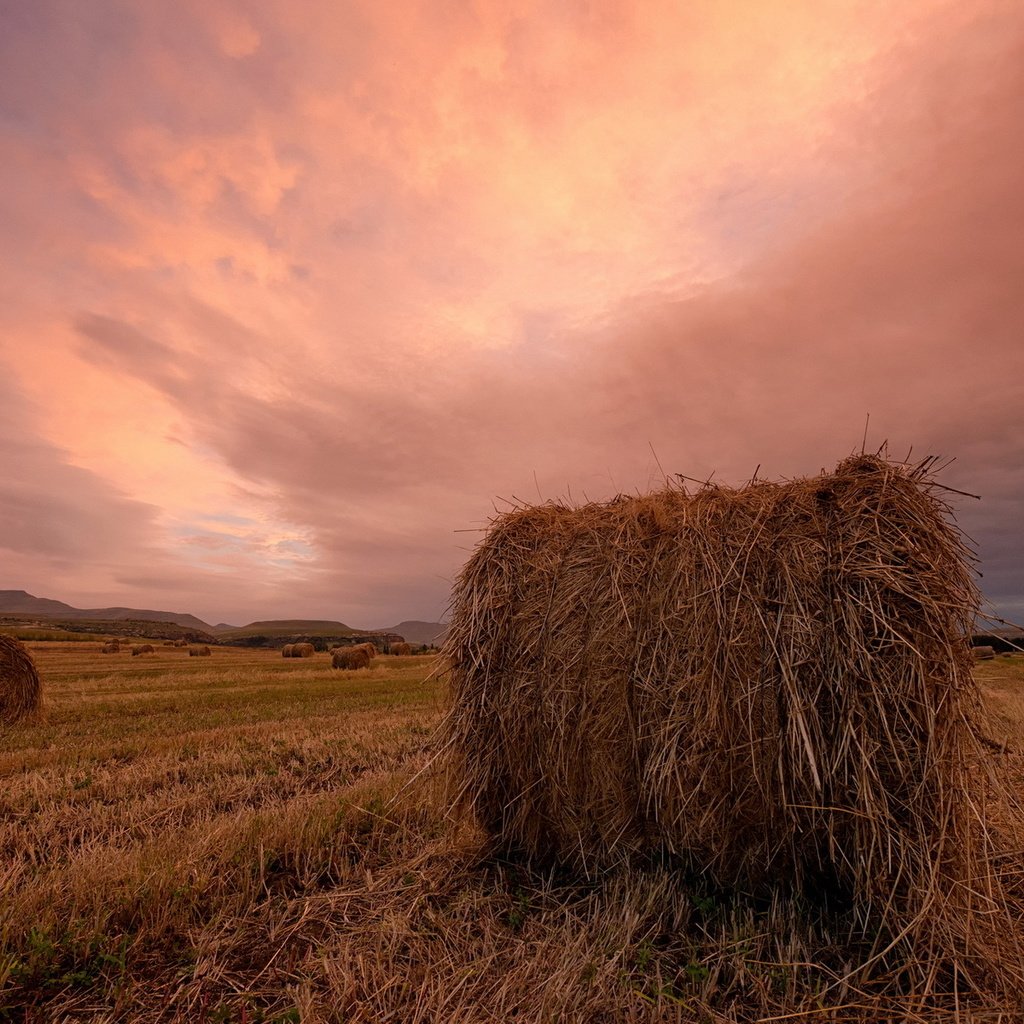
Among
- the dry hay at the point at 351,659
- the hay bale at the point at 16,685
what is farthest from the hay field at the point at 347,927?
the dry hay at the point at 351,659

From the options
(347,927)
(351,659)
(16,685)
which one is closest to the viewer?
(347,927)

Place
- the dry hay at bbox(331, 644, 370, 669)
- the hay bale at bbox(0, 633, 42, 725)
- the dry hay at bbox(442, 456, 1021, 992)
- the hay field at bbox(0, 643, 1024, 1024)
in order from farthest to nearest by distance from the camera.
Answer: the dry hay at bbox(331, 644, 370, 669)
the hay bale at bbox(0, 633, 42, 725)
the dry hay at bbox(442, 456, 1021, 992)
the hay field at bbox(0, 643, 1024, 1024)

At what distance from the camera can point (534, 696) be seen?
14.1 feet

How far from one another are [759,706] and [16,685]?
13725 mm

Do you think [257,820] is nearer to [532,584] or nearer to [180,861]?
[180,861]

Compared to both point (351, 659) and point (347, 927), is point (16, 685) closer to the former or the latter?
point (347, 927)

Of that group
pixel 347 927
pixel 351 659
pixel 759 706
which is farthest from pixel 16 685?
pixel 351 659

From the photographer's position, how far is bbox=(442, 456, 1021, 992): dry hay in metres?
3.20

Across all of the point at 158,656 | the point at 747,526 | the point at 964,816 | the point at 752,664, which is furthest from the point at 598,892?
the point at 158,656

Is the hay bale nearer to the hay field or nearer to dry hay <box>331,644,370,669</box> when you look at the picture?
the hay field

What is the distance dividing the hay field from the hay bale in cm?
666

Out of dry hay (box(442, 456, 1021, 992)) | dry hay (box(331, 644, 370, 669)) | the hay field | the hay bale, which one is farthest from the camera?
dry hay (box(331, 644, 370, 669))

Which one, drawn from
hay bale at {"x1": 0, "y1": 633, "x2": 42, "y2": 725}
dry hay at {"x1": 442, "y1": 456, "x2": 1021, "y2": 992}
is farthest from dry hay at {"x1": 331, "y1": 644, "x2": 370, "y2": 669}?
dry hay at {"x1": 442, "y1": 456, "x2": 1021, "y2": 992}

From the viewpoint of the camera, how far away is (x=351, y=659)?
26.0m
